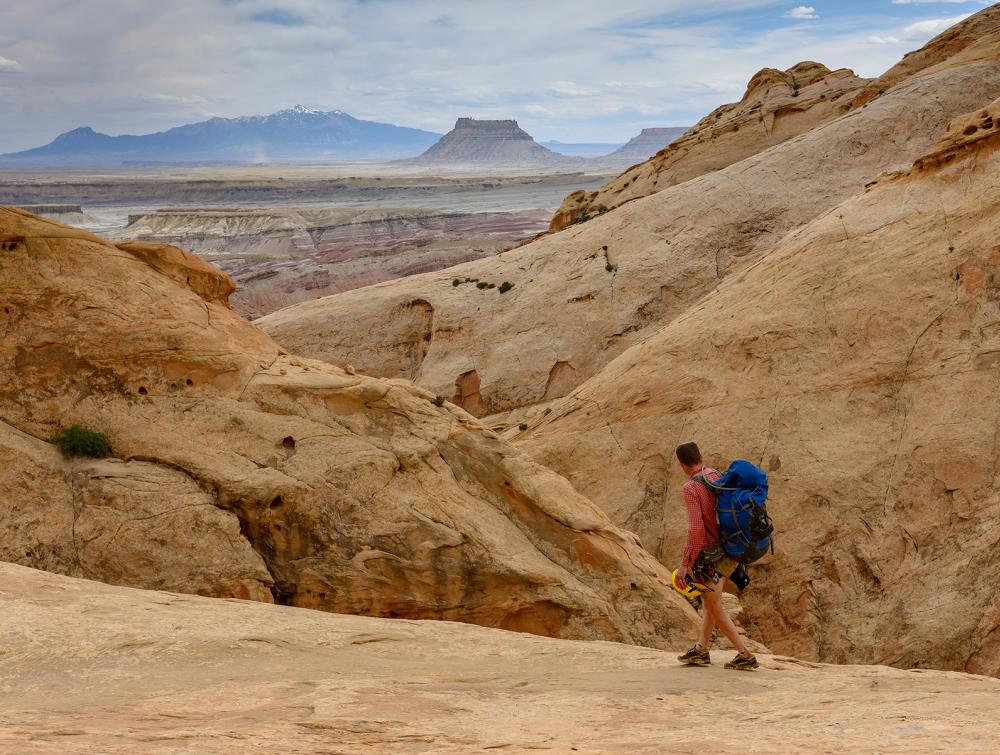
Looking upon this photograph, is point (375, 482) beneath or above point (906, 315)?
beneath

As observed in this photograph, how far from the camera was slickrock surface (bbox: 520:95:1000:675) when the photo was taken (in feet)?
47.1

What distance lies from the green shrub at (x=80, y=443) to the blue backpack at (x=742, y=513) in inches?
294

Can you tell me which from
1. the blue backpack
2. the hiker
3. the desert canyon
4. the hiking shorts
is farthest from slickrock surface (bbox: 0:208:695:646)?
the blue backpack

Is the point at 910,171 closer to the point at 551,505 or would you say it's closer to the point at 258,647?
the point at 551,505

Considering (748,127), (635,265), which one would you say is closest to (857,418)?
(635,265)

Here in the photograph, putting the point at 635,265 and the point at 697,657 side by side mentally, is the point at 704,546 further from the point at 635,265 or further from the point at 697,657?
the point at 635,265

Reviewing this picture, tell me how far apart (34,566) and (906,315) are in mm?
13490

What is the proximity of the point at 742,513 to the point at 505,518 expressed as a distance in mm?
4797

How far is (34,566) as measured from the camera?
36.8 ft

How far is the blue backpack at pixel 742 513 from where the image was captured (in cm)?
902

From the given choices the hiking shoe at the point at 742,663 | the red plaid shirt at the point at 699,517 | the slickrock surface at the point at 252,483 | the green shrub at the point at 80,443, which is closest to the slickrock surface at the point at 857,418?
the slickrock surface at the point at 252,483

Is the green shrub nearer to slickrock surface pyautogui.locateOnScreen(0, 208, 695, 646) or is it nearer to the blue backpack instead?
slickrock surface pyautogui.locateOnScreen(0, 208, 695, 646)

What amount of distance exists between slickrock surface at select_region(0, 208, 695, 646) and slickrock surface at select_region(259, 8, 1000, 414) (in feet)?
45.5

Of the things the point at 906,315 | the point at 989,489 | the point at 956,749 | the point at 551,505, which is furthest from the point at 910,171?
the point at 956,749
